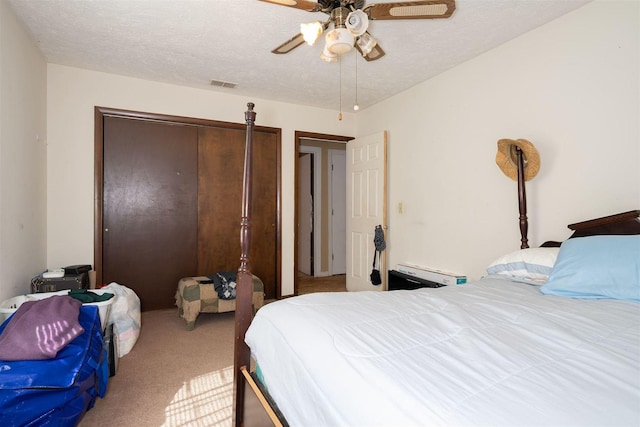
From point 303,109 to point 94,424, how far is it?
3.65 m

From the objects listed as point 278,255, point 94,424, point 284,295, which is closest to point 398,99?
point 278,255

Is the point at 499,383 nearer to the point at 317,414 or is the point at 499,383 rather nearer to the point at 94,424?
the point at 317,414

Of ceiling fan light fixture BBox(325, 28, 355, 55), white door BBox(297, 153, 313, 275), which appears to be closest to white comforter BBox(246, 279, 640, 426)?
ceiling fan light fixture BBox(325, 28, 355, 55)

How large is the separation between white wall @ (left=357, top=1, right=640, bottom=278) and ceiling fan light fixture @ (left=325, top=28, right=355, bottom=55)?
5.29 feet

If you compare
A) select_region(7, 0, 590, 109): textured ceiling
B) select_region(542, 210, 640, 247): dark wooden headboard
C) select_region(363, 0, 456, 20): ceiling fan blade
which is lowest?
select_region(542, 210, 640, 247): dark wooden headboard

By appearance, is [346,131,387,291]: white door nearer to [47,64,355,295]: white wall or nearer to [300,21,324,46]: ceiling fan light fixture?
[47,64,355,295]: white wall

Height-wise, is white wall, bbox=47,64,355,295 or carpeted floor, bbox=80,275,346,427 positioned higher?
white wall, bbox=47,64,355,295

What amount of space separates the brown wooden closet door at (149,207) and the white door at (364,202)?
1973mm

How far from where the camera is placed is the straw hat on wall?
2.33 metres

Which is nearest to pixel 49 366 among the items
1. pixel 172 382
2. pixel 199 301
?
pixel 172 382

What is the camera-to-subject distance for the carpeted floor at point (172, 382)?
1.83 m

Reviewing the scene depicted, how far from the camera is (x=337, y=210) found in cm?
592

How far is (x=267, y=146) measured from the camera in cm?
414

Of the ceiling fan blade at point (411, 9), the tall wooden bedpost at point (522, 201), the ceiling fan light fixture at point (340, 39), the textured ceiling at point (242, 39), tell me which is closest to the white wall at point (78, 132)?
the textured ceiling at point (242, 39)
